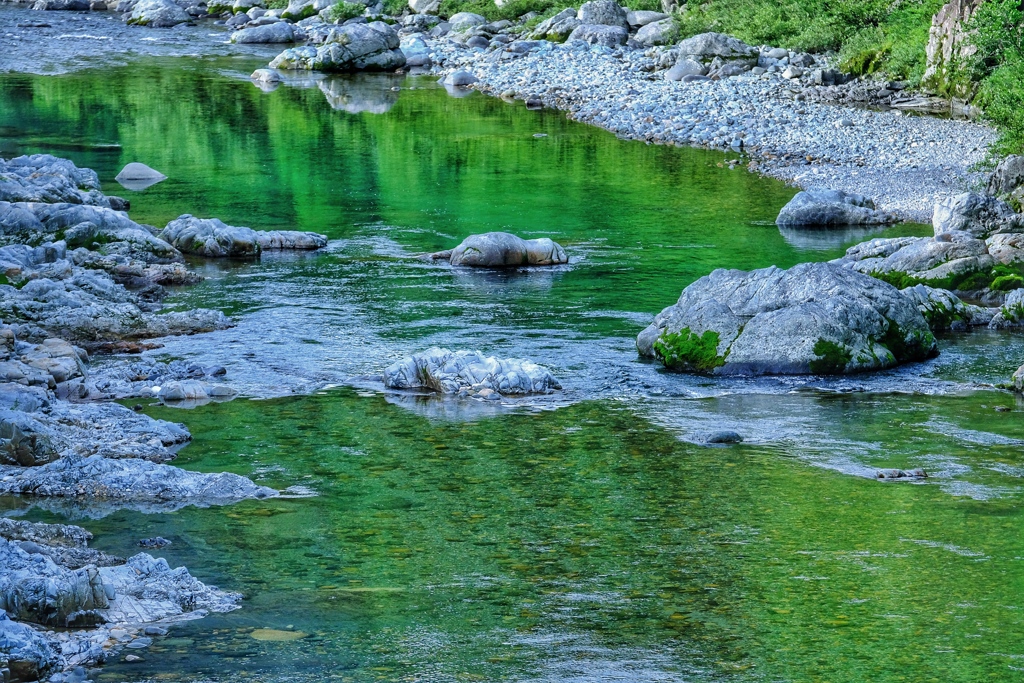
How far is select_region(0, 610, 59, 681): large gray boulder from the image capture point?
704 centimetres

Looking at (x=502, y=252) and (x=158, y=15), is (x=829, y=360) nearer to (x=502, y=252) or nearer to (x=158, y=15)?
(x=502, y=252)

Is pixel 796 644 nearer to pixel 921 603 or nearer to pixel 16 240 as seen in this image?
pixel 921 603

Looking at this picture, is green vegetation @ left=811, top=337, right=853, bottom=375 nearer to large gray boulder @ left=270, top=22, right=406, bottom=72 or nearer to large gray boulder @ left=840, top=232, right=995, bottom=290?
large gray boulder @ left=840, top=232, right=995, bottom=290

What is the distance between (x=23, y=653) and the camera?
23.2 feet

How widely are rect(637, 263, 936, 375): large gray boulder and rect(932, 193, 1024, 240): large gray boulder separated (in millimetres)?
5755

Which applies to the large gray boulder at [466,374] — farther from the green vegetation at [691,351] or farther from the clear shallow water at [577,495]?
the green vegetation at [691,351]

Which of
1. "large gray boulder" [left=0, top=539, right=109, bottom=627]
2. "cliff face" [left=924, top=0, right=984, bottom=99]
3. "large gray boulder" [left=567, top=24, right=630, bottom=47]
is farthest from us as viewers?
"large gray boulder" [left=567, top=24, right=630, bottom=47]

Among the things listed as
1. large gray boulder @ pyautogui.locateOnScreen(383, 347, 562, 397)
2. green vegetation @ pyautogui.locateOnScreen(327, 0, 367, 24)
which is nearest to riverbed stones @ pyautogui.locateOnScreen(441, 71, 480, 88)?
green vegetation @ pyautogui.locateOnScreen(327, 0, 367, 24)

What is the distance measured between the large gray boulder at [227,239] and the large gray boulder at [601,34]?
2411 cm

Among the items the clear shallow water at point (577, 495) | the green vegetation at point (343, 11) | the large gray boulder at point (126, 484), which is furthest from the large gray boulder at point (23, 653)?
the green vegetation at point (343, 11)

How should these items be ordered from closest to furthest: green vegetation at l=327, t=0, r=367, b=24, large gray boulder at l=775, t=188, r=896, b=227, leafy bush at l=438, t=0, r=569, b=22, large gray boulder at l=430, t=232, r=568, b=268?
large gray boulder at l=430, t=232, r=568, b=268 → large gray boulder at l=775, t=188, r=896, b=227 → leafy bush at l=438, t=0, r=569, b=22 → green vegetation at l=327, t=0, r=367, b=24

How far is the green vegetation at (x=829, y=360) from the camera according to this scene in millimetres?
14047

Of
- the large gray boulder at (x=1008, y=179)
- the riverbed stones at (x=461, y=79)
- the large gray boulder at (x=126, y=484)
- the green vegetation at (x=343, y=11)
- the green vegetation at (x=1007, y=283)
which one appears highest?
the green vegetation at (x=343, y=11)

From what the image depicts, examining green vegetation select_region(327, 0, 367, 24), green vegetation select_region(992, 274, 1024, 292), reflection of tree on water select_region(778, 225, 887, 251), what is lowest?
reflection of tree on water select_region(778, 225, 887, 251)
